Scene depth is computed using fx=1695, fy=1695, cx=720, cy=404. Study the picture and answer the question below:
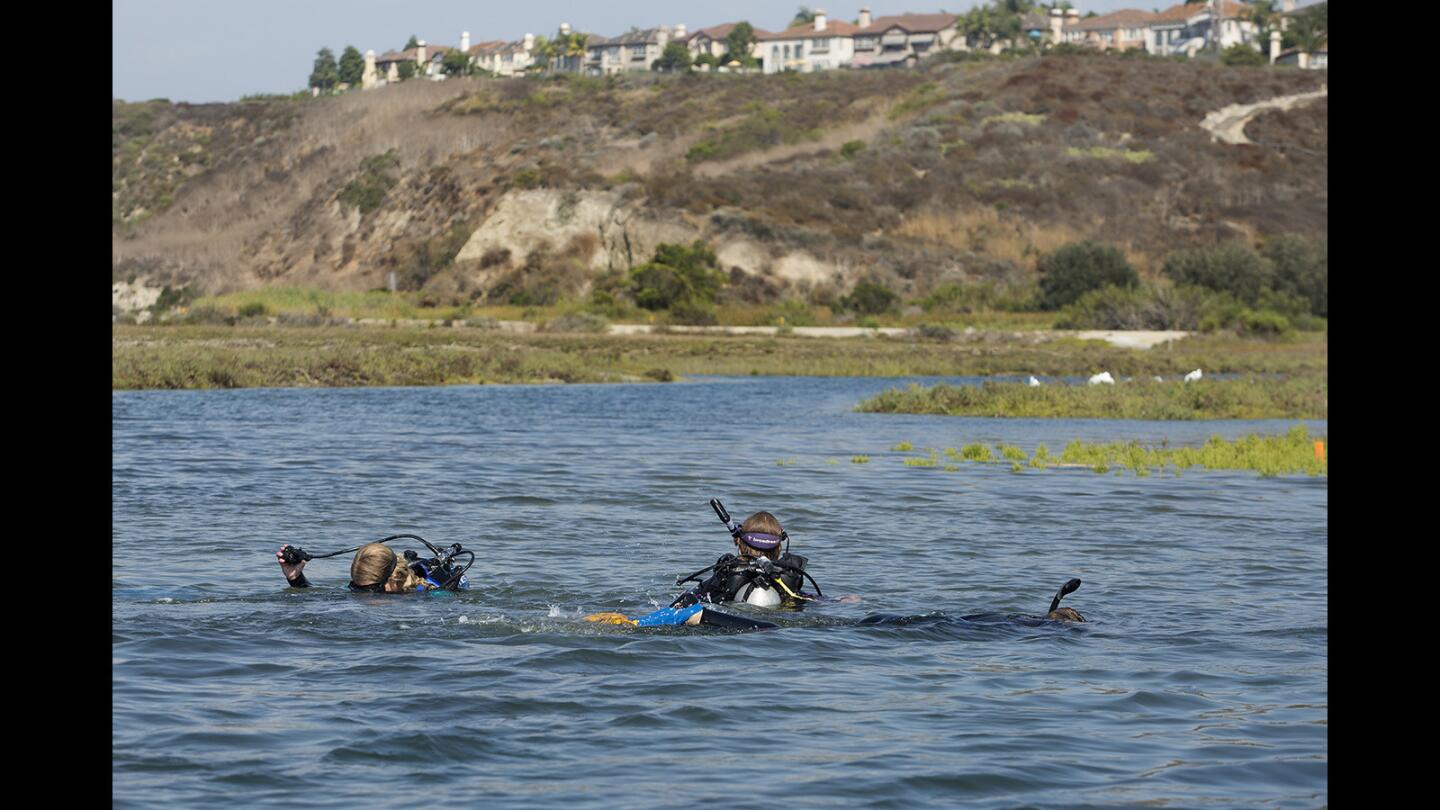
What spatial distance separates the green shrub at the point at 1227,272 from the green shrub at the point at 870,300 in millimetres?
12397

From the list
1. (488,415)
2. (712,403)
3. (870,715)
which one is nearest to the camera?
(870,715)

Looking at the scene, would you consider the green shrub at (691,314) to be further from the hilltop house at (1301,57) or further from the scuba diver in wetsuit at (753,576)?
the hilltop house at (1301,57)

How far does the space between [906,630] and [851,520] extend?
7235 millimetres

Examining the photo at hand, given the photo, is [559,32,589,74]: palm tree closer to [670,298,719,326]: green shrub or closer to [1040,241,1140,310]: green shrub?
[670,298,719,326]: green shrub

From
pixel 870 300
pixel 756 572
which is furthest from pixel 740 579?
pixel 870 300

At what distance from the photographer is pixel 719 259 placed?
8225cm

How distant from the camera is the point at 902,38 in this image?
645ft

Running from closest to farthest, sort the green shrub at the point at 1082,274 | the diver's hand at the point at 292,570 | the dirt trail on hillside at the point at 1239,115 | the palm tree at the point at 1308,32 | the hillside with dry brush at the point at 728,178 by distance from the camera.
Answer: the diver's hand at the point at 292,570, the green shrub at the point at 1082,274, the hillside with dry brush at the point at 728,178, the dirt trail on hillside at the point at 1239,115, the palm tree at the point at 1308,32

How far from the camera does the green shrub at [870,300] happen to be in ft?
247

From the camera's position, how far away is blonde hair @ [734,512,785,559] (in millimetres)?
12602

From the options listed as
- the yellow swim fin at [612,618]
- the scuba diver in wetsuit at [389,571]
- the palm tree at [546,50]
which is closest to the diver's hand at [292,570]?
the scuba diver in wetsuit at [389,571]

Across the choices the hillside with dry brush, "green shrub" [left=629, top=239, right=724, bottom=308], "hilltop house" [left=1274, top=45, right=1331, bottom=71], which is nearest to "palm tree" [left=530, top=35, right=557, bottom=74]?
the hillside with dry brush
